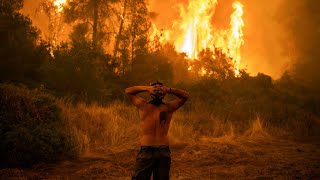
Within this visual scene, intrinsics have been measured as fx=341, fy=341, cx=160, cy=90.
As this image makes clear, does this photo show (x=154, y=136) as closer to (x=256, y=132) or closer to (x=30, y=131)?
(x=30, y=131)

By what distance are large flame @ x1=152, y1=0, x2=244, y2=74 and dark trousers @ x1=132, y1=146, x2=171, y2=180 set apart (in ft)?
116

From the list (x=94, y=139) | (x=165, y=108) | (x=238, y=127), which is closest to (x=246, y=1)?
(x=238, y=127)

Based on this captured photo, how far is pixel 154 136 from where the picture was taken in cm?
495

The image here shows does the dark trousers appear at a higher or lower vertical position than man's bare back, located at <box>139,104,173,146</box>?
lower

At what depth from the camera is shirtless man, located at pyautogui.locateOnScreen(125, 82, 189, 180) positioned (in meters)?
4.77

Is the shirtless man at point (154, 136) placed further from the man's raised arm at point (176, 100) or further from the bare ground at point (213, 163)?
the bare ground at point (213, 163)

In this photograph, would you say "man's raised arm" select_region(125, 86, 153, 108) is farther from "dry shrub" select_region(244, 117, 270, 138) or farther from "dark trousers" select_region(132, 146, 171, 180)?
"dry shrub" select_region(244, 117, 270, 138)

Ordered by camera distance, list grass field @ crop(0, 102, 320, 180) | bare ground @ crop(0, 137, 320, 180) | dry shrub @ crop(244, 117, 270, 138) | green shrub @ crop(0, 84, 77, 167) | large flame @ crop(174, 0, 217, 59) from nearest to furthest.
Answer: bare ground @ crop(0, 137, 320, 180), grass field @ crop(0, 102, 320, 180), green shrub @ crop(0, 84, 77, 167), dry shrub @ crop(244, 117, 270, 138), large flame @ crop(174, 0, 217, 59)

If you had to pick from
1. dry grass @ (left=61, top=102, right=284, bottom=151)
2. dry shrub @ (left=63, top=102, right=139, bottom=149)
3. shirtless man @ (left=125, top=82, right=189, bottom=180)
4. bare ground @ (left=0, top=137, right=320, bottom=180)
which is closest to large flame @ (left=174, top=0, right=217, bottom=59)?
dry grass @ (left=61, top=102, right=284, bottom=151)

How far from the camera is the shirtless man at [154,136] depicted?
4766 mm

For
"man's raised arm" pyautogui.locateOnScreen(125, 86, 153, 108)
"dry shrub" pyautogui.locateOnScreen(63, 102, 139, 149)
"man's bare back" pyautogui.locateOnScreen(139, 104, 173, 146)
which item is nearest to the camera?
"man's bare back" pyautogui.locateOnScreen(139, 104, 173, 146)

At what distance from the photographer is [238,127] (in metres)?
14.3

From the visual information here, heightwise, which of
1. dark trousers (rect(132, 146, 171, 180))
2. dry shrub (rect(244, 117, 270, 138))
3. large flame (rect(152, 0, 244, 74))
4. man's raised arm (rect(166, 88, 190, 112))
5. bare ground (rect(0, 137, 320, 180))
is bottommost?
bare ground (rect(0, 137, 320, 180))

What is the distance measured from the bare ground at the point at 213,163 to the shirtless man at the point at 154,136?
8.70ft
